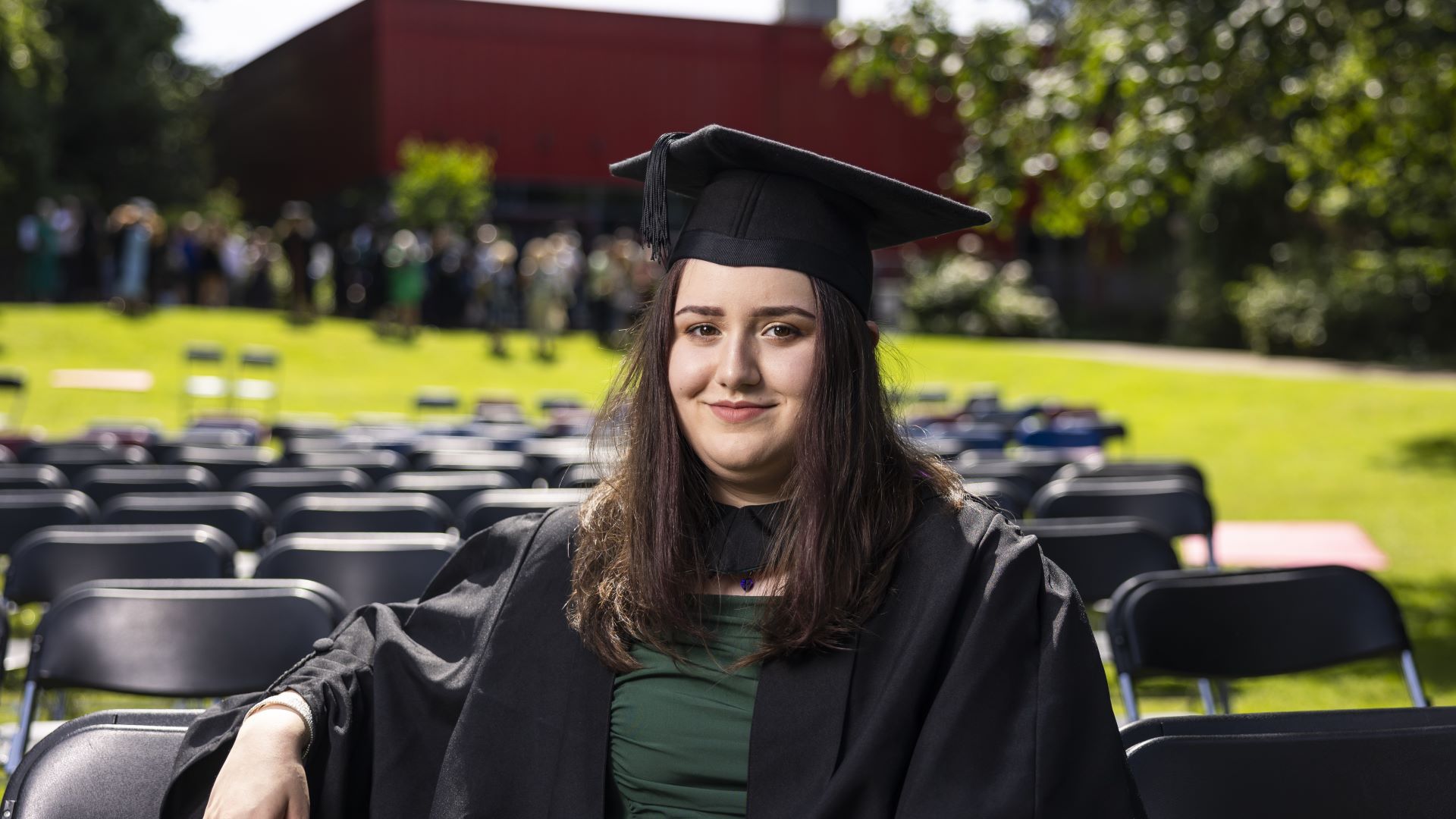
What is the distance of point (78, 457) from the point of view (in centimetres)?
771

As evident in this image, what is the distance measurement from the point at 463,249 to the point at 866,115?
13196 mm

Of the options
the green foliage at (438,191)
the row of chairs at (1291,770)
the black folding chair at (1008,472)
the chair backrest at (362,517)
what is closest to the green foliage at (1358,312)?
the green foliage at (438,191)

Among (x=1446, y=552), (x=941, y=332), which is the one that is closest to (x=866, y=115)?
(x=941, y=332)

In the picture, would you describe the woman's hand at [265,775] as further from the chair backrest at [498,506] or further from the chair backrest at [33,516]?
the chair backrest at [33,516]

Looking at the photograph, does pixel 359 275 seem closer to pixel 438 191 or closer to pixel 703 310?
pixel 438 191

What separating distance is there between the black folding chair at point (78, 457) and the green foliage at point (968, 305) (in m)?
20.0

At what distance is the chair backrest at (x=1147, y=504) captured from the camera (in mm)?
5641

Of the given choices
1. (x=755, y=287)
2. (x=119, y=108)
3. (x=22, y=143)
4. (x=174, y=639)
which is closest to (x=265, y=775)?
(x=755, y=287)

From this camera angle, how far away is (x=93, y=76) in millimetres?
31938

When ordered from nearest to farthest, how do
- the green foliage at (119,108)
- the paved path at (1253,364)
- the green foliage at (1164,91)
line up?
1. the green foliage at (1164,91)
2. the paved path at (1253,364)
3. the green foliage at (119,108)

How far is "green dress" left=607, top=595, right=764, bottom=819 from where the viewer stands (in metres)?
2.07

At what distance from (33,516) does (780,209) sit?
171 inches

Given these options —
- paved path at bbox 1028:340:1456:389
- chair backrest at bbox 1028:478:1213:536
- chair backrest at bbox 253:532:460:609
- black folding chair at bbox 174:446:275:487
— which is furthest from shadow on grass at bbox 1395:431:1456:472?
chair backrest at bbox 253:532:460:609

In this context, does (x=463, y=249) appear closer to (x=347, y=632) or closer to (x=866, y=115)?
(x=866, y=115)
